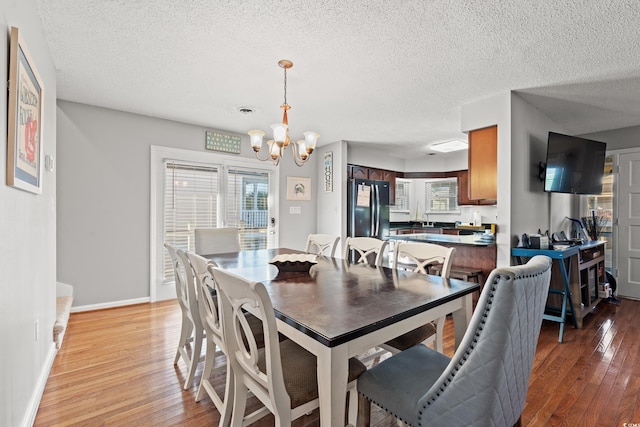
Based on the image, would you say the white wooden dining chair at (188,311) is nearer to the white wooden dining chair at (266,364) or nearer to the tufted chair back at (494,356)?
the white wooden dining chair at (266,364)

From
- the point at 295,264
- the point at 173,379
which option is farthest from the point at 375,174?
the point at 173,379

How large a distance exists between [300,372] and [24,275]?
5.13 feet

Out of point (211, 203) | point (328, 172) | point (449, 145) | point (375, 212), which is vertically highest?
point (449, 145)

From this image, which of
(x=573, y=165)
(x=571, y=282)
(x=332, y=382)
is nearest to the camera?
(x=332, y=382)

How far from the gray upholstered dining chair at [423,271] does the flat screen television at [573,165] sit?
2076mm

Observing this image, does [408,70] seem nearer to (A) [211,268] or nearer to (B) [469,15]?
(B) [469,15]

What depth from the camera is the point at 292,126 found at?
14.1 feet

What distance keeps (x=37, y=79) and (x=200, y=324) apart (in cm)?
179

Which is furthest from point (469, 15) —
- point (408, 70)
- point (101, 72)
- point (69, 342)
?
point (69, 342)

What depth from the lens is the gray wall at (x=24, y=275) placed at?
4.37 ft

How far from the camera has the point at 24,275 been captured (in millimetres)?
1643

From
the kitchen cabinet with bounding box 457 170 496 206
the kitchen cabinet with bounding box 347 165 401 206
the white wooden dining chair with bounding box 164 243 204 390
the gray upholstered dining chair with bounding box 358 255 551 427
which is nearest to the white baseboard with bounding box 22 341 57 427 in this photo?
the white wooden dining chair with bounding box 164 243 204 390

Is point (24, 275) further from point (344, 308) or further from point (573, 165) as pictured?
point (573, 165)

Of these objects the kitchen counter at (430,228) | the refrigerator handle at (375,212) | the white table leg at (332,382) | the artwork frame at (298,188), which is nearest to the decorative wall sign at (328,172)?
the artwork frame at (298,188)
